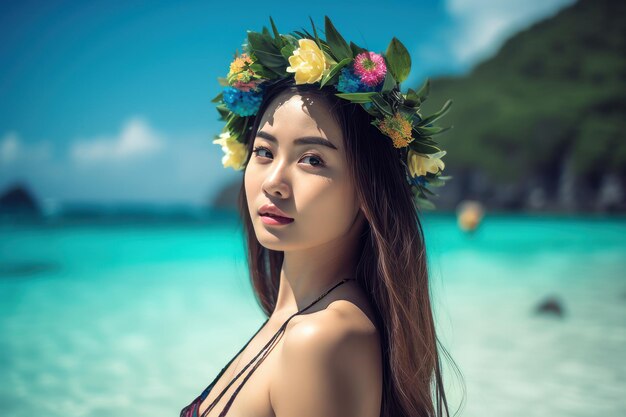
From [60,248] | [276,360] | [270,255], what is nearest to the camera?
[276,360]

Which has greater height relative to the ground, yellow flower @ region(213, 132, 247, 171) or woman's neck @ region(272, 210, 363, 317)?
yellow flower @ region(213, 132, 247, 171)

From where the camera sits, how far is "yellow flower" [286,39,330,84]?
212cm

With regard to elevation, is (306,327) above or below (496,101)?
below

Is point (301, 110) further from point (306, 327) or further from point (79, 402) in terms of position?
point (79, 402)

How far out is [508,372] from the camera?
6.77 m

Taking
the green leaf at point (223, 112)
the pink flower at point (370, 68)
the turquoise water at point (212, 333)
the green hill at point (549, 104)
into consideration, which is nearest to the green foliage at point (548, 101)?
the green hill at point (549, 104)

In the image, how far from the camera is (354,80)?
2.12 meters

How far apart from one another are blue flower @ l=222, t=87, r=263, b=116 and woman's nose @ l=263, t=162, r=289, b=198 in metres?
0.46

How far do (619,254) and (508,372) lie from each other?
14091 millimetres

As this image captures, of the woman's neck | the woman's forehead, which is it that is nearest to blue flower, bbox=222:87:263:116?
the woman's forehead

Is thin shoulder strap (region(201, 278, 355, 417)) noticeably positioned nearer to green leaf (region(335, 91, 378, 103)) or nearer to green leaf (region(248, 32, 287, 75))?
green leaf (region(335, 91, 378, 103))

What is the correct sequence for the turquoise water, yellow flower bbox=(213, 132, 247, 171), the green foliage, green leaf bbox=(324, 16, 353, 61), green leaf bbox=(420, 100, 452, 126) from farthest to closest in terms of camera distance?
the green foliage
the turquoise water
yellow flower bbox=(213, 132, 247, 171)
green leaf bbox=(420, 100, 452, 126)
green leaf bbox=(324, 16, 353, 61)

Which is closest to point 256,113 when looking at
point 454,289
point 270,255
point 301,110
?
point 301,110

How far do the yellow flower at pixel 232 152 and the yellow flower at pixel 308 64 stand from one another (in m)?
0.63
